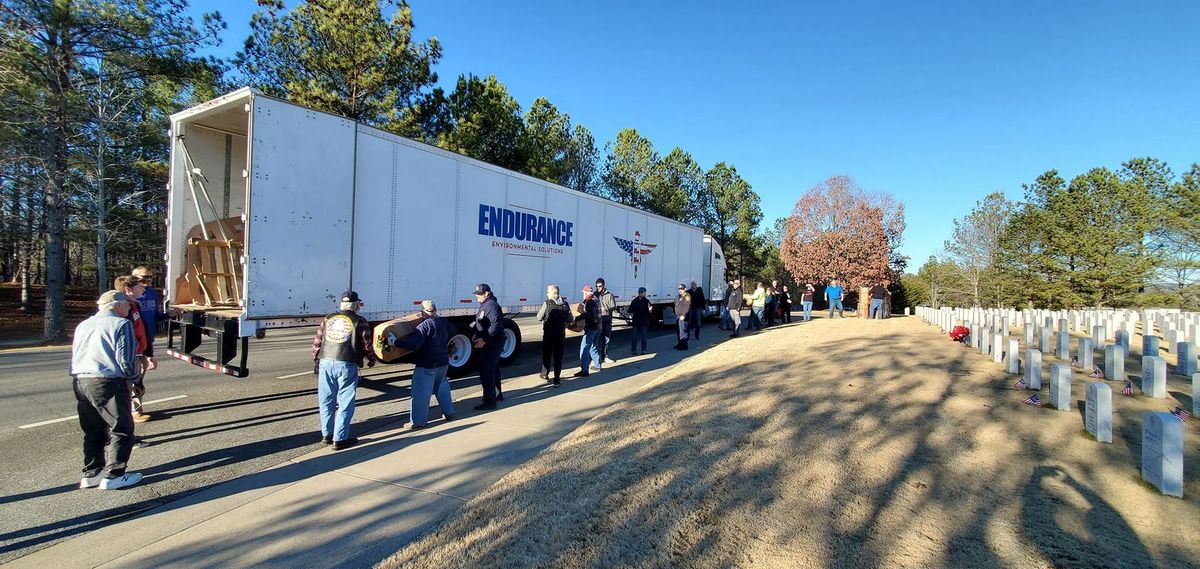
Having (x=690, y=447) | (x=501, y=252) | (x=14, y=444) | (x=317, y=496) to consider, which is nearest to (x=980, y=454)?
(x=690, y=447)

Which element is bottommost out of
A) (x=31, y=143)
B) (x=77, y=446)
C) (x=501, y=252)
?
(x=77, y=446)

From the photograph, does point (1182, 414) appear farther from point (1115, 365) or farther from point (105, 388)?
point (105, 388)

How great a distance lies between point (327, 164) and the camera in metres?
7.07

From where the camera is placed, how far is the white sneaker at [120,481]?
4215 mm

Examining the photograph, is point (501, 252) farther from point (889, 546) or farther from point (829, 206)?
point (829, 206)

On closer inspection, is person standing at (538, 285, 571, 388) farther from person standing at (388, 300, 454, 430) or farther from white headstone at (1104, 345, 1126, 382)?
white headstone at (1104, 345, 1126, 382)

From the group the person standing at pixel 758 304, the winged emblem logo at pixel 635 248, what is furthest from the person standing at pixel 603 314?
the person standing at pixel 758 304

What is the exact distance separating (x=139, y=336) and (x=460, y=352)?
14.7 ft

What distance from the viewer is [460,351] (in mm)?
9383

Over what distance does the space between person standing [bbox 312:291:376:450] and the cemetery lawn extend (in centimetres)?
203

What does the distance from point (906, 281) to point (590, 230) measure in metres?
33.4

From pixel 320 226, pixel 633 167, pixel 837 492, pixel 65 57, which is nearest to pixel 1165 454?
pixel 837 492

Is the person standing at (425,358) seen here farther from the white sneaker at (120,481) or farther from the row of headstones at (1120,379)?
the row of headstones at (1120,379)

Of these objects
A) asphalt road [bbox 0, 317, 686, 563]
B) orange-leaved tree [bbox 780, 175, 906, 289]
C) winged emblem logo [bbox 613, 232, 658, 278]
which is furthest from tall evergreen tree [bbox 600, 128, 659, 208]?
asphalt road [bbox 0, 317, 686, 563]
